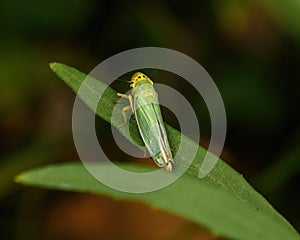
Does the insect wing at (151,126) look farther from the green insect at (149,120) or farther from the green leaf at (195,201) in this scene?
the green leaf at (195,201)

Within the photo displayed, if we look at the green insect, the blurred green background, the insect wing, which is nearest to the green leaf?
the green insect

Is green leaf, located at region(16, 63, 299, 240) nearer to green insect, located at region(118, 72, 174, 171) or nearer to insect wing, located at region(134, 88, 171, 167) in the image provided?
Answer: green insect, located at region(118, 72, 174, 171)

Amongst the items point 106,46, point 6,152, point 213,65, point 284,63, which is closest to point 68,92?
point 106,46

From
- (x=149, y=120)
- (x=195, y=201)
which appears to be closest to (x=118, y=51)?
(x=149, y=120)

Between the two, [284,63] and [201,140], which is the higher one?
[284,63]

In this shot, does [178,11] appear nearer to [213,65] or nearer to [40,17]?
[213,65]

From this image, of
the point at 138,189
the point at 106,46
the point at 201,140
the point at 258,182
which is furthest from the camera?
the point at 106,46

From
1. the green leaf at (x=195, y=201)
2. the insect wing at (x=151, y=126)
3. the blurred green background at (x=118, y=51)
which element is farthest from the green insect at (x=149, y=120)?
the blurred green background at (x=118, y=51)
